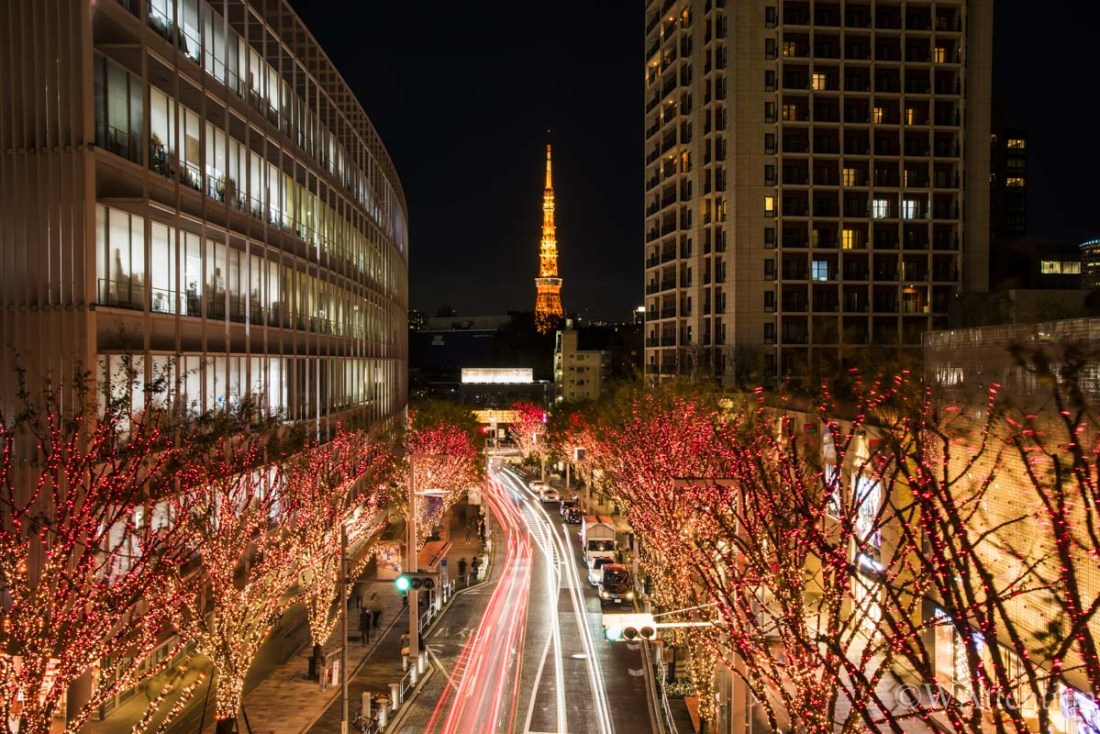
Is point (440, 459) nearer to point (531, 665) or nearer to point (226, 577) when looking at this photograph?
point (531, 665)

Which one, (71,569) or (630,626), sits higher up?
(630,626)

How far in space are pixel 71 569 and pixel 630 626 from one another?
37.4ft

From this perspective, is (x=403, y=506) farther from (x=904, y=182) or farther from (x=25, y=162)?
(x=904, y=182)

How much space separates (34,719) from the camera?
1011 centimetres

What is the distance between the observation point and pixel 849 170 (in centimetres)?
5291

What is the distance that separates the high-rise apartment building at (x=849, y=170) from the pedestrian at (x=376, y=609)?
2764 cm

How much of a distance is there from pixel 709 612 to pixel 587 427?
115 feet

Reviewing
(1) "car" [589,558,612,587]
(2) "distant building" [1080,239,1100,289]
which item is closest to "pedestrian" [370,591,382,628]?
(1) "car" [589,558,612,587]

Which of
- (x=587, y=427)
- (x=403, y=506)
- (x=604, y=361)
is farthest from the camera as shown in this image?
(x=604, y=361)

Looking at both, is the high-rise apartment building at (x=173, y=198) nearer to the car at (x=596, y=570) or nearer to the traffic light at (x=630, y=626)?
the traffic light at (x=630, y=626)

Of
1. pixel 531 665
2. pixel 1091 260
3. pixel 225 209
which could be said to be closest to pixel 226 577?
pixel 531 665

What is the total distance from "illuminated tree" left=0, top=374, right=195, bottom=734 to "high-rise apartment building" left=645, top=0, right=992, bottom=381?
1601 inches

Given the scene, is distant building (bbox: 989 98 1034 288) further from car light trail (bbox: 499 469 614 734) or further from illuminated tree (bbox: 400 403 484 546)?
illuminated tree (bbox: 400 403 484 546)

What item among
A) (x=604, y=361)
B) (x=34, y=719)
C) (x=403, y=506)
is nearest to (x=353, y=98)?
(x=403, y=506)
